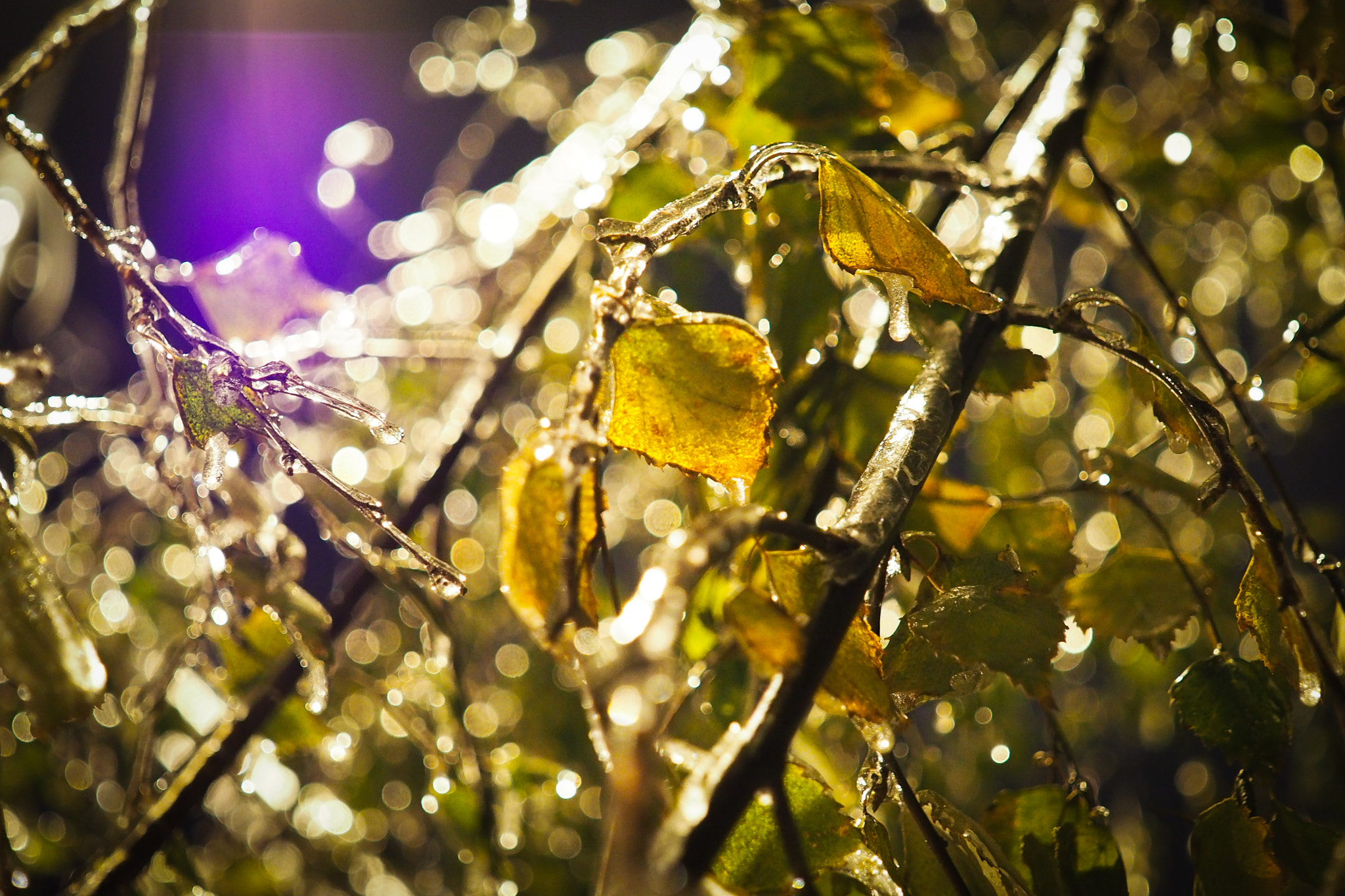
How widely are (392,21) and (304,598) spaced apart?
1329 millimetres

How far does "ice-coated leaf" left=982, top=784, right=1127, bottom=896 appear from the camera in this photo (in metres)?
0.34

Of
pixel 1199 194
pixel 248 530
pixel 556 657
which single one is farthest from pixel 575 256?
pixel 1199 194

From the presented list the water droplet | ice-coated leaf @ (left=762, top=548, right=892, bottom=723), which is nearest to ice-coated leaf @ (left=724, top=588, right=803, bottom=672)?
ice-coated leaf @ (left=762, top=548, right=892, bottom=723)

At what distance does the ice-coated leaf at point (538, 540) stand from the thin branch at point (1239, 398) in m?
0.30

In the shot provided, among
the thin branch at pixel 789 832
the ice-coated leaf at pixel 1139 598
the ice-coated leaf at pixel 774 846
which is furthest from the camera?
the ice-coated leaf at pixel 1139 598

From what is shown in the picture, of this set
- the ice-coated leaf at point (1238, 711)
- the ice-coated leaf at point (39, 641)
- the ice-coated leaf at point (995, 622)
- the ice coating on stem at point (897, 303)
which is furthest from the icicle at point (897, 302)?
the ice-coated leaf at point (39, 641)

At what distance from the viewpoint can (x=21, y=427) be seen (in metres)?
0.32

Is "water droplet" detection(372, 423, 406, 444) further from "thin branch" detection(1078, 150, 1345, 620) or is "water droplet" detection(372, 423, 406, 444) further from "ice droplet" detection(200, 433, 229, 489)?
"thin branch" detection(1078, 150, 1345, 620)

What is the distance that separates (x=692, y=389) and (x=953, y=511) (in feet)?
0.72

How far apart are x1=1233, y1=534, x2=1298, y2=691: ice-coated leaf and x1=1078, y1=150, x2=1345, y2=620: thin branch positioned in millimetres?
25

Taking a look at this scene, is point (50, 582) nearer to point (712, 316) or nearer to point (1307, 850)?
point (712, 316)

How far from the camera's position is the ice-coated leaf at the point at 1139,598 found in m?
0.42

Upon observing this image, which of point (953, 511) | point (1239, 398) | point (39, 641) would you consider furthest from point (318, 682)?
point (1239, 398)

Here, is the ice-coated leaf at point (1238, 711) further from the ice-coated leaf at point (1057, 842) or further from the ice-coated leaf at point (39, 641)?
the ice-coated leaf at point (39, 641)
